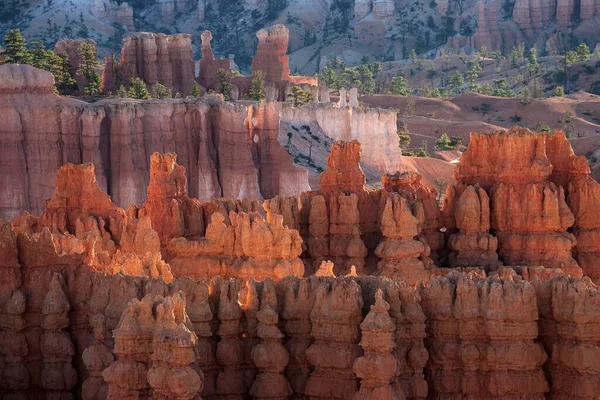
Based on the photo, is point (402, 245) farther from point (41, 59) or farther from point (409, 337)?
point (41, 59)

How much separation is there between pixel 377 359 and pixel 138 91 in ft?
181

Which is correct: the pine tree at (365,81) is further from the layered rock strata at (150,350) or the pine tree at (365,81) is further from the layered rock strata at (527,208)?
the layered rock strata at (150,350)

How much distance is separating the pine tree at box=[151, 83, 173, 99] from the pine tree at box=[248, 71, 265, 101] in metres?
6.18

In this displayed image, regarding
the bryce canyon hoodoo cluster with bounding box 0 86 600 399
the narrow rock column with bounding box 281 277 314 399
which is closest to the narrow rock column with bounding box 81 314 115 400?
the bryce canyon hoodoo cluster with bounding box 0 86 600 399

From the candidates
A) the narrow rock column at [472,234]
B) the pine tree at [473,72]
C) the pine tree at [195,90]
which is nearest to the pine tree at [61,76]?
the pine tree at [195,90]

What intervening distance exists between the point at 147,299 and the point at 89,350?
1784 millimetres

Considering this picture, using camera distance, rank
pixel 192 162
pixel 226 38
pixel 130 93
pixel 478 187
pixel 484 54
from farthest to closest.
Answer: pixel 226 38 < pixel 484 54 < pixel 130 93 < pixel 192 162 < pixel 478 187

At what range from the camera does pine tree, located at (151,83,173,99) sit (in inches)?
2953

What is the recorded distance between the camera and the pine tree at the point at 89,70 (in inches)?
2965

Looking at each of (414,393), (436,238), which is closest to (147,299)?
(414,393)

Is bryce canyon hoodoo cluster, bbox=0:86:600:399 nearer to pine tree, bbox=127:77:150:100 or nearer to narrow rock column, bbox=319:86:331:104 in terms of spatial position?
pine tree, bbox=127:77:150:100

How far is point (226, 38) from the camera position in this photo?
6752 inches

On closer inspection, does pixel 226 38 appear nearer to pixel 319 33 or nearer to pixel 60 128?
pixel 319 33

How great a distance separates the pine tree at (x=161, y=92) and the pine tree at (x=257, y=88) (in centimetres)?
618
